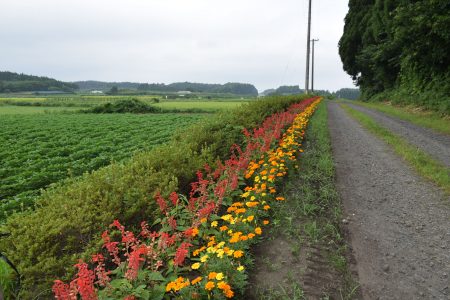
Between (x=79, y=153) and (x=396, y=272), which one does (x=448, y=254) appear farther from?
(x=79, y=153)

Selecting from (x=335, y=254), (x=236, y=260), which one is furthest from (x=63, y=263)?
(x=335, y=254)

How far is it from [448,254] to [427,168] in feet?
11.7

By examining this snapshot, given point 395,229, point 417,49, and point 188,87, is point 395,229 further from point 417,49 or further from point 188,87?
point 188,87

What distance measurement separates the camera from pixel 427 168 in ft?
21.9

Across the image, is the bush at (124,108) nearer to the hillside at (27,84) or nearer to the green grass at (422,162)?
the green grass at (422,162)

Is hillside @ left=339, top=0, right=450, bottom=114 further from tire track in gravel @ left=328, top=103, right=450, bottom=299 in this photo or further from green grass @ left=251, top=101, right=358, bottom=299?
green grass @ left=251, top=101, right=358, bottom=299

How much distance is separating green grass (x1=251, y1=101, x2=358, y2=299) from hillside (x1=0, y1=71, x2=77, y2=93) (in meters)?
123

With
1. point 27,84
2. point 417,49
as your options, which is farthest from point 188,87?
point 417,49

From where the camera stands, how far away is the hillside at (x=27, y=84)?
10869 centimetres

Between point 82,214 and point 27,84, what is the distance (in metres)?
130

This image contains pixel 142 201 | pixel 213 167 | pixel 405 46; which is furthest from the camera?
pixel 405 46

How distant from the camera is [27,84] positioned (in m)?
113

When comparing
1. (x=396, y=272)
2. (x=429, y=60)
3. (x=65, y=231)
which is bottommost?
(x=396, y=272)

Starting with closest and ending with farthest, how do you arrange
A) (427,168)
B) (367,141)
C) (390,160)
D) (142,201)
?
(142,201)
(427,168)
(390,160)
(367,141)
